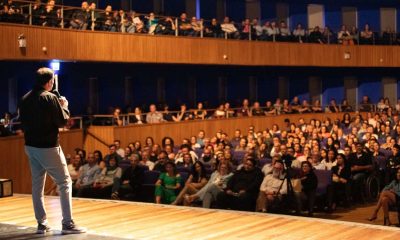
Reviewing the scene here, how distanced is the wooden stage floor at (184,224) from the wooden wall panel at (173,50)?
24.5 feet

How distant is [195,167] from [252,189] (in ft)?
3.27

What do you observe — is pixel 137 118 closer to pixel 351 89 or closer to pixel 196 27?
pixel 196 27

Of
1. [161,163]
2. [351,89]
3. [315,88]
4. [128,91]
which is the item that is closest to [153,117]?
[128,91]

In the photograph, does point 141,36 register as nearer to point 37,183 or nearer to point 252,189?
point 252,189

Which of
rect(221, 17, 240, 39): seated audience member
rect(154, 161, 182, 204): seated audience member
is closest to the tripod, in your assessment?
rect(154, 161, 182, 204): seated audience member

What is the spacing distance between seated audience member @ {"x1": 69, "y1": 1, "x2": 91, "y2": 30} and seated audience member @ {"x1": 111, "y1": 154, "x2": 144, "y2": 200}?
5552 mm

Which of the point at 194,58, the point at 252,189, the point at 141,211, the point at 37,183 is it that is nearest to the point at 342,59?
the point at 194,58

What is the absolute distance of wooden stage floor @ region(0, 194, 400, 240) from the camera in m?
5.45

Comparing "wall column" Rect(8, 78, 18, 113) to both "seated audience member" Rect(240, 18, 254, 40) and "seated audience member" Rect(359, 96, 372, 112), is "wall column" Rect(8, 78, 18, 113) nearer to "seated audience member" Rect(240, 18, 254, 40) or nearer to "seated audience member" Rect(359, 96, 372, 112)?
"seated audience member" Rect(240, 18, 254, 40)

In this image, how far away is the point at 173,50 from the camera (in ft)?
57.3

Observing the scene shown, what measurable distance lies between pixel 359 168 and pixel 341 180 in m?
0.72

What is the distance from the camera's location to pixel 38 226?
5.42 m

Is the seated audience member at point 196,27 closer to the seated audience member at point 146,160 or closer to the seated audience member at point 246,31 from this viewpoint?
the seated audience member at point 246,31

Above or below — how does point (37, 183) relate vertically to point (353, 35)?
below
